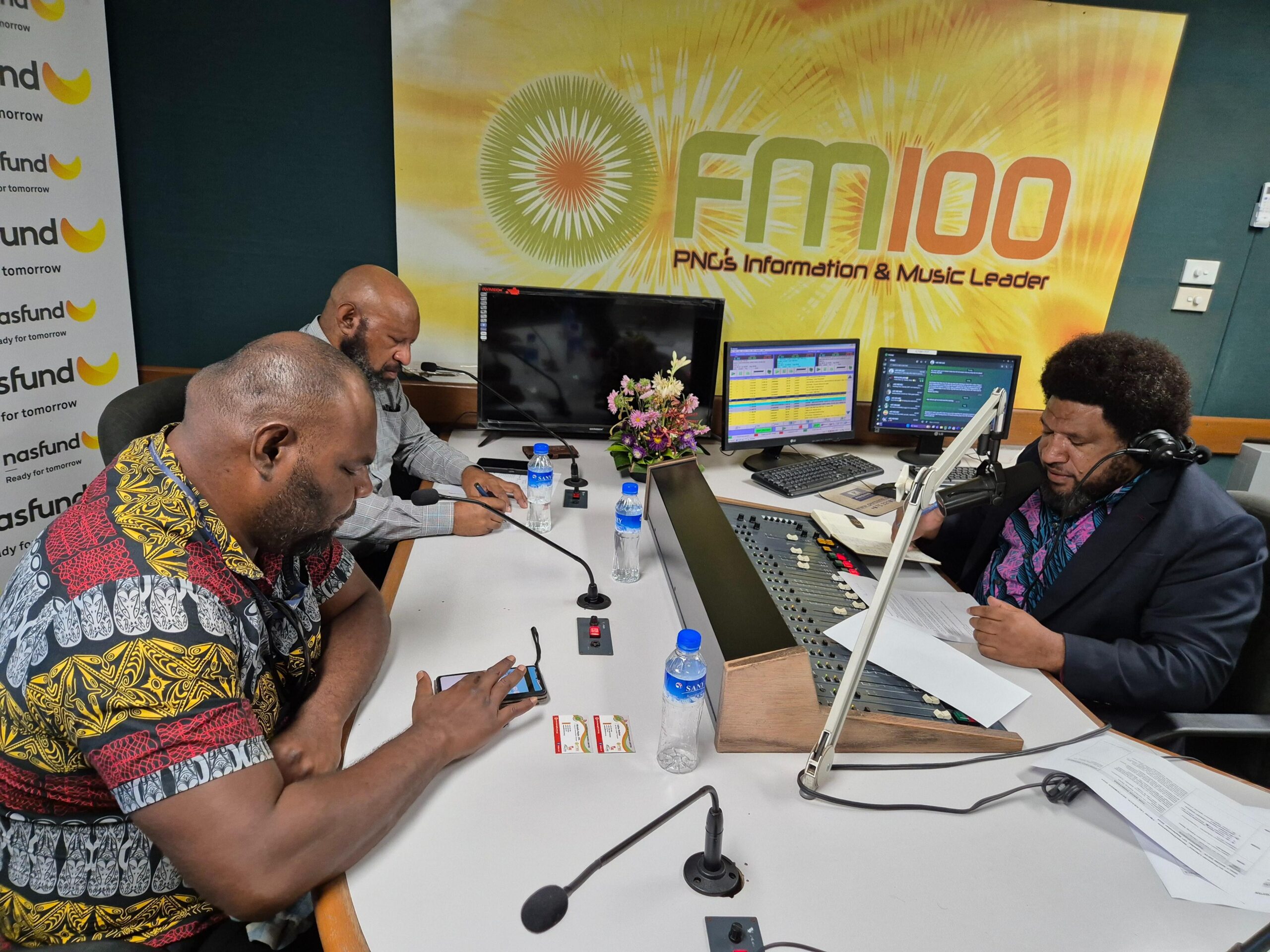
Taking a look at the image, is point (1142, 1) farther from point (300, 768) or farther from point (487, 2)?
point (300, 768)

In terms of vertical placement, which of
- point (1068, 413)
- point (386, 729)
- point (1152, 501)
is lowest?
point (386, 729)

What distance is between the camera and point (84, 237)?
243 cm

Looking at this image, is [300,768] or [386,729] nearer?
[300,768]

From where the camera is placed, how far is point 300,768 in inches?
41.7

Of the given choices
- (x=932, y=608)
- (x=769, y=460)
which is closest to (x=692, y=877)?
(x=932, y=608)

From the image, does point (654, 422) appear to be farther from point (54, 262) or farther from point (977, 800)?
point (54, 262)

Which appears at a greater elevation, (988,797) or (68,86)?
(68,86)

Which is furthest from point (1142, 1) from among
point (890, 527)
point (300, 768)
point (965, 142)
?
point (300, 768)

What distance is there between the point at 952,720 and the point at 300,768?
101 centimetres

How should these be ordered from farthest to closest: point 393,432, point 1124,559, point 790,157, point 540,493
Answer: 1. point 790,157
2. point 393,432
3. point 540,493
4. point 1124,559

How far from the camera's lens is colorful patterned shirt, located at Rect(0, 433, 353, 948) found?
0.86m

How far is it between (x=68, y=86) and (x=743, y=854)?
111 inches

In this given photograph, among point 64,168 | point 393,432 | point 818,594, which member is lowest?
point 818,594

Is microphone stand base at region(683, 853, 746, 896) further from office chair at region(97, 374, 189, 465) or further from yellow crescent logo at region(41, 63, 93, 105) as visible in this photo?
yellow crescent logo at region(41, 63, 93, 105)
